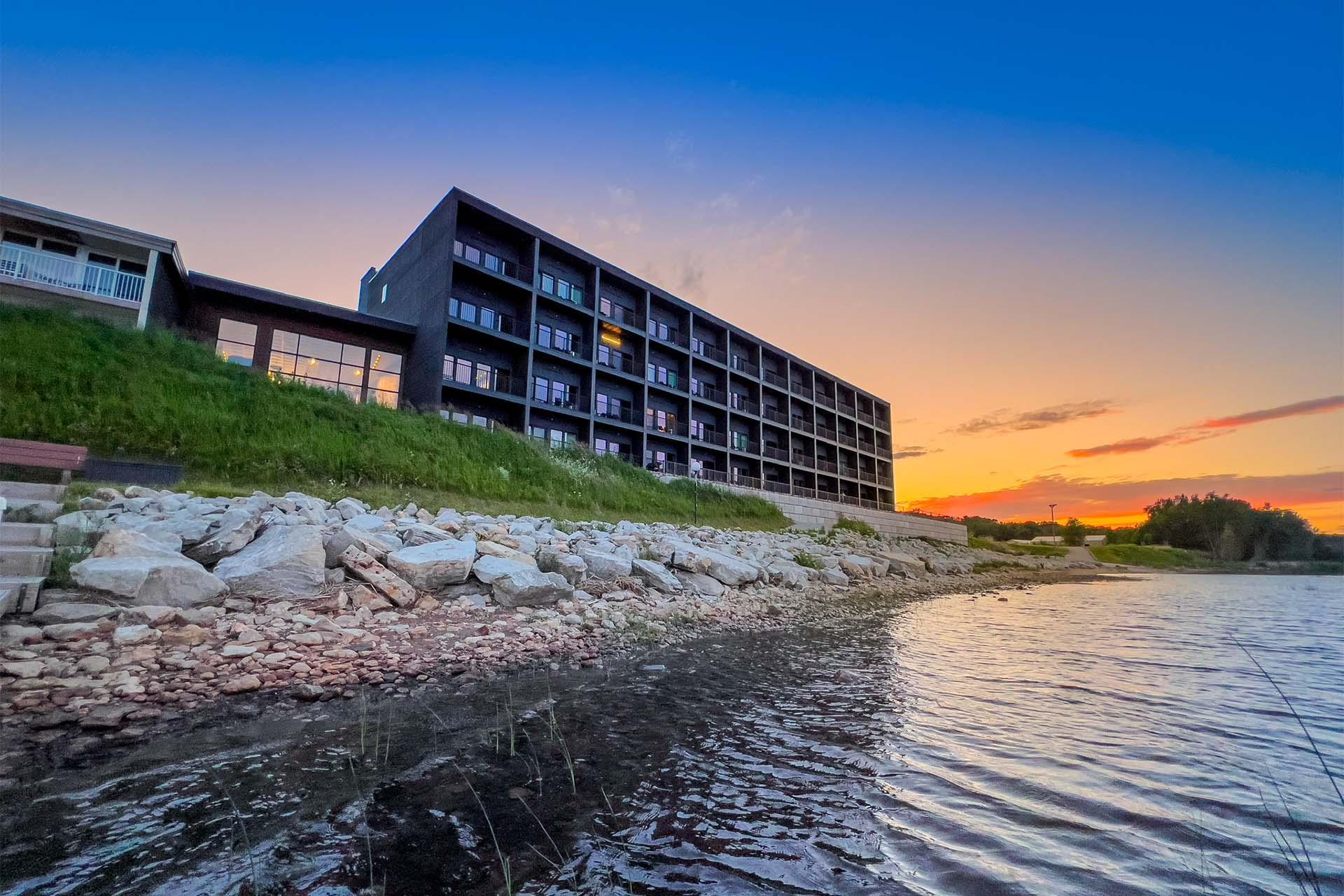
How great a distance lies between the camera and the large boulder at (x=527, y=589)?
8.80 meters

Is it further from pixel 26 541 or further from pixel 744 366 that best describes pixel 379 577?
pixel 744 366

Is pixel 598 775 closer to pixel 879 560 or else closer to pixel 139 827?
pixel 139 827

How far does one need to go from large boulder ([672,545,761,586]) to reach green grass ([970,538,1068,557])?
1888 inches

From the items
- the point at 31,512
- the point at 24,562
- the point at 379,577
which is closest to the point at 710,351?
the point at 379,577

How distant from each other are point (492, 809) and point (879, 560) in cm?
2287

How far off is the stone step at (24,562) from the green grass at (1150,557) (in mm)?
81472

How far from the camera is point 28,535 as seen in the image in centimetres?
666

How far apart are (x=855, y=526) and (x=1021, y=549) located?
36.6 metres

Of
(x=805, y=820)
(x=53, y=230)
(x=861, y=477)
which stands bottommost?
(x=805, y=820)

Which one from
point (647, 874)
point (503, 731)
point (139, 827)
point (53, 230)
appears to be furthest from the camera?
point (53, 230)

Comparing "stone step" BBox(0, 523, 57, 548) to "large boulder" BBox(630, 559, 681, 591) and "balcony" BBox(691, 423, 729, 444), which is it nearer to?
"large boulder" BBox(630, 559, 681, 591)

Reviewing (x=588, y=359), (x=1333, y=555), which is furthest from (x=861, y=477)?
(x=1333, y=555)

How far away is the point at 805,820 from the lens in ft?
11.2

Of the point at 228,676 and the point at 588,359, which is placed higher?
the point at 588,359
